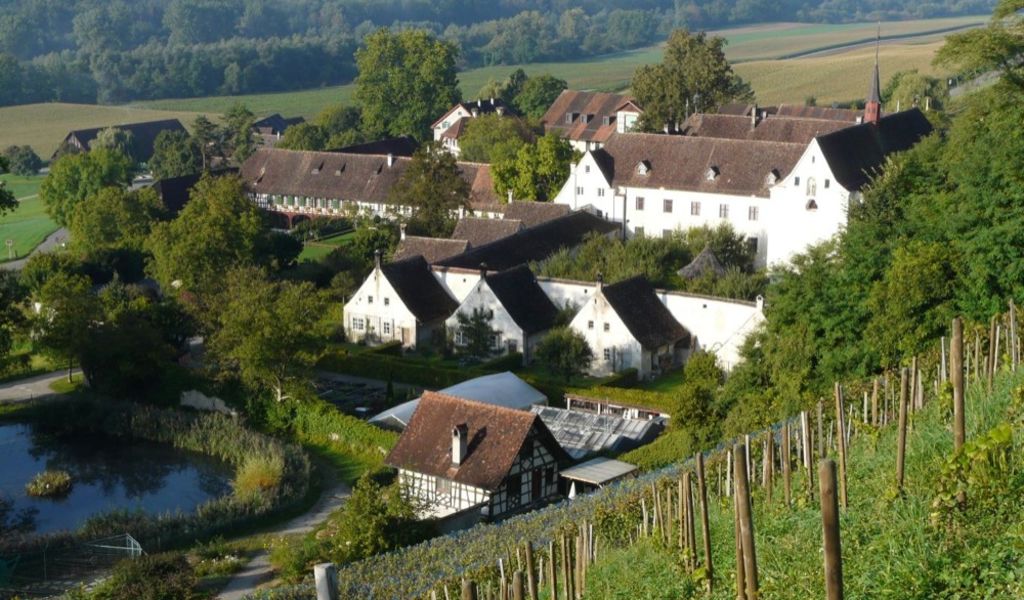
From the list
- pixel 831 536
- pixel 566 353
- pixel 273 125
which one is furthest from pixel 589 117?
pixel 831 536

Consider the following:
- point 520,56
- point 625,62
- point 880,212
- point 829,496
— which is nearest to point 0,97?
point 520,56

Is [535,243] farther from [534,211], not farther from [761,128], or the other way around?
[761,128]

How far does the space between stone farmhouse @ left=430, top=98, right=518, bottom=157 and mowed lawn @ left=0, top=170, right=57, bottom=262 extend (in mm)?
21505

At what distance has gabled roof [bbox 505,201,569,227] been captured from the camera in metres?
49.3

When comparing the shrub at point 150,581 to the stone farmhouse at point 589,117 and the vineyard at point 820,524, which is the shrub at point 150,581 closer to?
the vineyard at point 820,524

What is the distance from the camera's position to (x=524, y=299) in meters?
39.9

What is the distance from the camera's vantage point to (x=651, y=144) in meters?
51.4

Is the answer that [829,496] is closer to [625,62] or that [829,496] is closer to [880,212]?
[880,212]

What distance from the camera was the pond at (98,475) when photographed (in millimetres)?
29984

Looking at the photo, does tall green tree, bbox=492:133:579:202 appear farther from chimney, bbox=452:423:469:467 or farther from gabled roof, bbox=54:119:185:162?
gabled roof, bbox=54:119:185:162

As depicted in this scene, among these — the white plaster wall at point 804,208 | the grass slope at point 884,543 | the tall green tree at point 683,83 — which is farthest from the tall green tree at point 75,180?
the grass slope at point 884,543

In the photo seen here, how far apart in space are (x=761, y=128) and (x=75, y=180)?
1206 inches

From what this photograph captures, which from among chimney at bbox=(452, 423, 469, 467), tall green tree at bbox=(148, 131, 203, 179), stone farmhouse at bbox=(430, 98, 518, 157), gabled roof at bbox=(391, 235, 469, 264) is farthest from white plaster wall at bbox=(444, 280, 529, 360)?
stone farmhouse at bbox=(430, 98, 518, 157)

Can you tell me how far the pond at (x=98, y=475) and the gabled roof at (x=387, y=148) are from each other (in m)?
32.8
